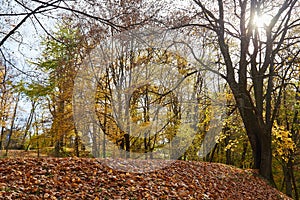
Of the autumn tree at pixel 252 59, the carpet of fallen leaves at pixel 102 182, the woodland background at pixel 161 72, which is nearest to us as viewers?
the carpet of fallen leaves at pixel 102 182

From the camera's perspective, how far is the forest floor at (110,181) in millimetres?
4328

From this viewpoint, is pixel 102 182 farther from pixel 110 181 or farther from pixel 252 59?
pixel 252 59

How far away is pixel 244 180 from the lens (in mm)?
7805

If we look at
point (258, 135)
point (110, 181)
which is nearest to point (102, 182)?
point (110, 181)

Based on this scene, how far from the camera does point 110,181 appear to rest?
16.6ft

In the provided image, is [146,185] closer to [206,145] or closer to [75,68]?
[75,68]

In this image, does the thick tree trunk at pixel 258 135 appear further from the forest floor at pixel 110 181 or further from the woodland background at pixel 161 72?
the forest floor at pixel 110 181

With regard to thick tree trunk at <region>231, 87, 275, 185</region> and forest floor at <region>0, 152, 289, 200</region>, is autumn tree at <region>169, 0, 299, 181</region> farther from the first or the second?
forest floor at <region>0, 152, 289, 200</region>

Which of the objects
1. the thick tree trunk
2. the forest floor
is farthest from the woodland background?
the forest floor

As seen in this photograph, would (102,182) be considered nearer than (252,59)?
Yes

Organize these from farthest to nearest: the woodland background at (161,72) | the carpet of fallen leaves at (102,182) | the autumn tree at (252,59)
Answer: the autumn tree at (252,59) → the woodland background at (161,72) → the carpet of fallen leaves at (102,182)

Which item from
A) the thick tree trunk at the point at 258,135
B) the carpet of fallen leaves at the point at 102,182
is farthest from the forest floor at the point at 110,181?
the thick tree trunk at the point at 258,135

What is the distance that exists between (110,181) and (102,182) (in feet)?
0.55

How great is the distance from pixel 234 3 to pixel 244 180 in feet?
19.5
